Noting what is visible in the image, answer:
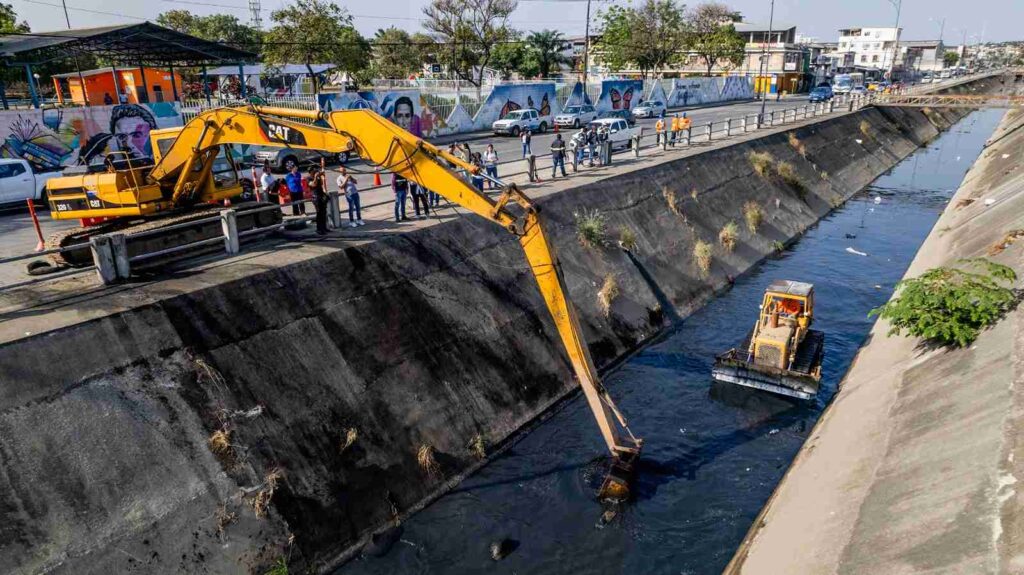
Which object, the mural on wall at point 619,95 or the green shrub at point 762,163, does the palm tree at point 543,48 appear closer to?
the mural on wall at point 619,95

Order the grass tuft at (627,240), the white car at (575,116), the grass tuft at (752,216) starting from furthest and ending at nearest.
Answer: the white car at (575,116) < the grass tuft at (752,216) < the grass tuft at (627,240)

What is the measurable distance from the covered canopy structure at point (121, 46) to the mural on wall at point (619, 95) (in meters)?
35.5

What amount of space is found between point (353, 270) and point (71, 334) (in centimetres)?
591

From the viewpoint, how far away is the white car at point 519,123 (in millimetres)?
45844

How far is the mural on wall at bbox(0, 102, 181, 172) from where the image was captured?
86.5ft

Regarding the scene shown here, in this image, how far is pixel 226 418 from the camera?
11.6 meters

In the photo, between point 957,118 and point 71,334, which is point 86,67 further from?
point 957,118

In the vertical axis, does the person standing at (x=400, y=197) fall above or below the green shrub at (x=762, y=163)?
above

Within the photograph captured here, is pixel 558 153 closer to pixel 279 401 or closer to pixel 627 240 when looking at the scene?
pixel 627 240

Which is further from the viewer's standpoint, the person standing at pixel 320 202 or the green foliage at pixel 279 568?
the person standing at pixel 320 202

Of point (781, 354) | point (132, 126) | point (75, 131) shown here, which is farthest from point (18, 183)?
point (781, 354)

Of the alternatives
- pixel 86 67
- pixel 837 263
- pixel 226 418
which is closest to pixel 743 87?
pixel 837 263

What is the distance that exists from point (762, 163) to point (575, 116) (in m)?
17.9

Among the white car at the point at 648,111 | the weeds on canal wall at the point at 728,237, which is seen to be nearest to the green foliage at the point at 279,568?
the weeds on canal wall at the point at 728,237
